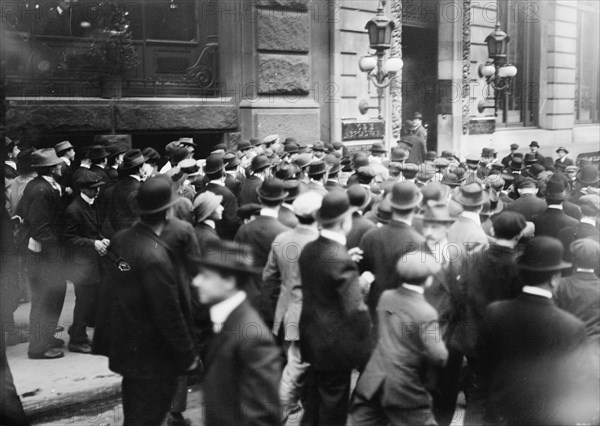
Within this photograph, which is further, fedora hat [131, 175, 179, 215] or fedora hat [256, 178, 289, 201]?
fedora hat [256, 178, 289, 201]

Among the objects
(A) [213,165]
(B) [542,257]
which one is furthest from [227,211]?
(B) [542,257]

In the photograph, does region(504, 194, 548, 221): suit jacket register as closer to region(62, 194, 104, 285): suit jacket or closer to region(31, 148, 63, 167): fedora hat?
region(62, 194, 104, 285): suit jacket

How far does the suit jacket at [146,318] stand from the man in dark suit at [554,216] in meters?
3.99

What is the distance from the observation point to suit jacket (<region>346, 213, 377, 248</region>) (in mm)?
6332

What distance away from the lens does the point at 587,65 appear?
23281mm

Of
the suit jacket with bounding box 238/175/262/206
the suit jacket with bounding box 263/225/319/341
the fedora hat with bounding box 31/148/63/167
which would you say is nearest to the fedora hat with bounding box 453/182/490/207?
the suit jacket with bounding box 263/225/319/341

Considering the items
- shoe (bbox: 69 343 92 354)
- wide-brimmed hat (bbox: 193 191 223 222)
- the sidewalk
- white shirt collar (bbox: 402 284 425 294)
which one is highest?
wide-brimmed hat (bbox: 193 191 223 222)

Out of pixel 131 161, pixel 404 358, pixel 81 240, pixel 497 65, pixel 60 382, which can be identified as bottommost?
pixel 60 382

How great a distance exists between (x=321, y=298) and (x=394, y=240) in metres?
0.93

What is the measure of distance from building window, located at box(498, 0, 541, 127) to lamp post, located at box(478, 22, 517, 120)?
187 cm

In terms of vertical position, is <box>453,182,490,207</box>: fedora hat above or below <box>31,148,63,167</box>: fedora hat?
below

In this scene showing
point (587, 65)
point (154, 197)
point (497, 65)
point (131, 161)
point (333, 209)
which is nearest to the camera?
point (154, 197)

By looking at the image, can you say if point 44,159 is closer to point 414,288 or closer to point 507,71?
point 414,288

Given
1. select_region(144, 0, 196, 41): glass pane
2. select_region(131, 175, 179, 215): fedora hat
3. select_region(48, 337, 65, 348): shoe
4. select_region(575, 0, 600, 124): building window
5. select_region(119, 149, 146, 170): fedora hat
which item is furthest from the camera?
select_region(575, 0, 600, 124): building window
